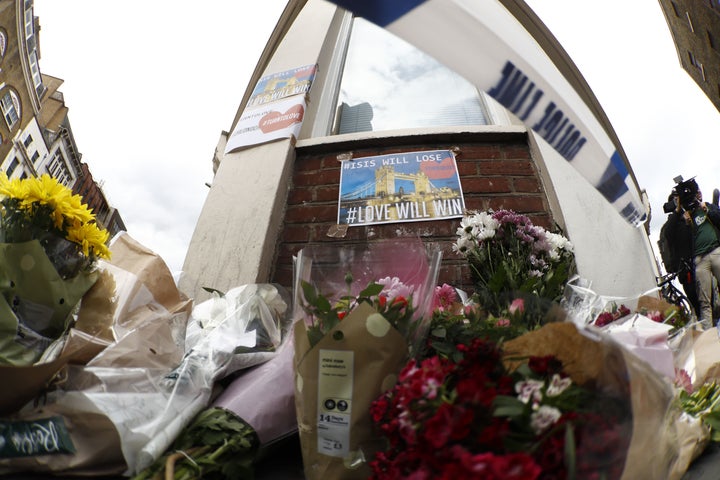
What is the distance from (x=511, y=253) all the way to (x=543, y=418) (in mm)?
1396

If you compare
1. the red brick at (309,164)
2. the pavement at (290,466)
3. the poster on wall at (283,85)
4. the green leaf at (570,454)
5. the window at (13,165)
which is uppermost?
the window at (13,165)

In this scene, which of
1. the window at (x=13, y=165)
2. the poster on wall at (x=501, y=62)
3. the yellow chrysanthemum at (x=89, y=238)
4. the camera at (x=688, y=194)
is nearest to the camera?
the poster on wall at (x=501, y=62)

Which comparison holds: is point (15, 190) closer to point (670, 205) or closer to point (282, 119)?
point (282, 119)

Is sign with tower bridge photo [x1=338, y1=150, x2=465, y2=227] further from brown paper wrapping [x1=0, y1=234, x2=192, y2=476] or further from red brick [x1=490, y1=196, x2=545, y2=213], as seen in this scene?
brown paper wrapping [x1=0, y1=234, x2=192, y2=476]

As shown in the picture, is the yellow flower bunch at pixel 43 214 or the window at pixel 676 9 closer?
the yellow flower bunch at pixel 43 214

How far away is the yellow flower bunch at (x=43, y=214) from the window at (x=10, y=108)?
22690 millimetres

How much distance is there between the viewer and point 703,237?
13.8 ft

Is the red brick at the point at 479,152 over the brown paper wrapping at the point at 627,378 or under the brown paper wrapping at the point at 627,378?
over

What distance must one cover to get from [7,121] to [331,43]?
21.5 meters

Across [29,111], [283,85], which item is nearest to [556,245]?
[283,85]

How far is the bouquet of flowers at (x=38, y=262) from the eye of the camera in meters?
0.97

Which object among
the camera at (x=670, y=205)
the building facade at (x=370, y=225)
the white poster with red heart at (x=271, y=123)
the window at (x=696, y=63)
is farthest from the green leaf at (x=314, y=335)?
the window at (x=696, y=63)

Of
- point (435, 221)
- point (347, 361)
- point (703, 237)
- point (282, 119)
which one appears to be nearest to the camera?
point (347, 361)

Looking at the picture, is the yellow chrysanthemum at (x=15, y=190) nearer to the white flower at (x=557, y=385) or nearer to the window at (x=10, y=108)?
the white flower at (x=557, y=385)
